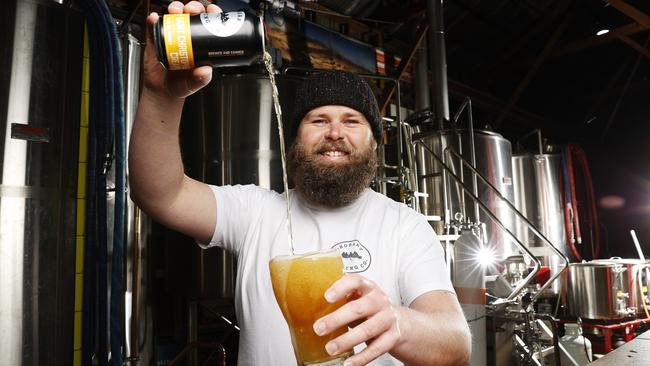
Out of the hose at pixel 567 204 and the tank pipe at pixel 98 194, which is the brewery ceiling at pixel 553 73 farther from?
the tank pipe at pixel 98 194

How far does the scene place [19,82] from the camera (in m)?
2.12

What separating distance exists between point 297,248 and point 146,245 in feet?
6.30

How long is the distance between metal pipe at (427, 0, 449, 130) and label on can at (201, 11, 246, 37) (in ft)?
17.5

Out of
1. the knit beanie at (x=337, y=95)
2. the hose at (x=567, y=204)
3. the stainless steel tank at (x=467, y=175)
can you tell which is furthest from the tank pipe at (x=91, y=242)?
the hose at (x=567, y=204)

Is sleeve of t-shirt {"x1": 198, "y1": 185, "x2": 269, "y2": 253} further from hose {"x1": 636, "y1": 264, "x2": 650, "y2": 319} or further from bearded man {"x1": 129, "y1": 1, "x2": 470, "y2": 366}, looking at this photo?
hose {"x1": 636, "y1": 264, "x2": 650, "y2": 319}

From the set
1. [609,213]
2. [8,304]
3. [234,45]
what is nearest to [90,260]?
[8,304]

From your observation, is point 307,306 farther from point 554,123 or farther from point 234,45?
point 554,123

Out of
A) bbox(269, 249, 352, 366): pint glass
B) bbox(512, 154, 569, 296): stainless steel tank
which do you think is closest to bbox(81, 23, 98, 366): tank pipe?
bbox(269, 249, 352, 366): pint glass

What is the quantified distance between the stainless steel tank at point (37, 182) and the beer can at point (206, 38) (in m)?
1.36

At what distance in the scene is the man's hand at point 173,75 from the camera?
120 cm

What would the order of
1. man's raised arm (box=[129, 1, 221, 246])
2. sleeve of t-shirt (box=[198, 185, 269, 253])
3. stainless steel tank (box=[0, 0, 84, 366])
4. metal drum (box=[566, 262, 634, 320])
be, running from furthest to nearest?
1. metal drum (box=[566, 262, 634, 320])
2. stainless steel tank (box=[0, 0, 84, 366])
3. sleeve of t-shirt (box=[198, 185, 269, 253])
4. man's raised arm (box=[129, 1, 221, 246])

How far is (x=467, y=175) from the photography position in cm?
516

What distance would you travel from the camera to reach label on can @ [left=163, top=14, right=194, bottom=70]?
1116 millimetres

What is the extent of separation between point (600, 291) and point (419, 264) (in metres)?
4.77
